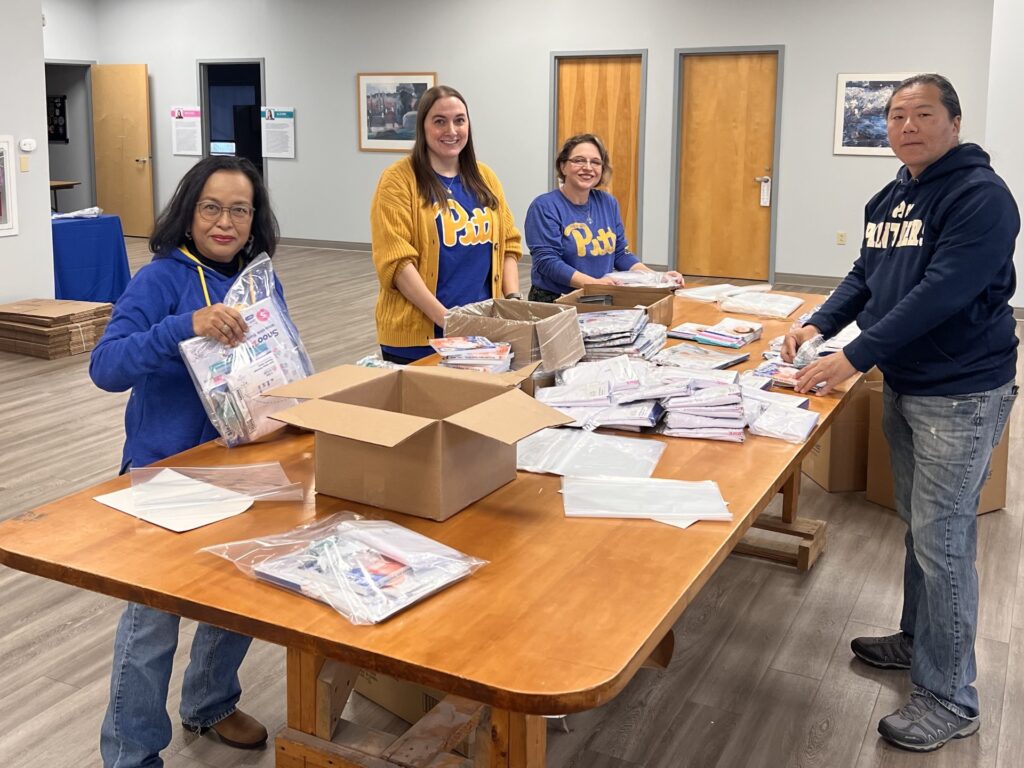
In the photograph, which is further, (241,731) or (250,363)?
(241,731)

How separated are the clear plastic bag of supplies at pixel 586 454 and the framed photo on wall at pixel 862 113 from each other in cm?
778

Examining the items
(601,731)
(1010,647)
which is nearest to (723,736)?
(601,731)

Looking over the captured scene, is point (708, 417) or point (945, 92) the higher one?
point (945, 92)

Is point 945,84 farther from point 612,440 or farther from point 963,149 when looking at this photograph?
point 612,440

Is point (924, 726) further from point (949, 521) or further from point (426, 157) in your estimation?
point (426, 157)

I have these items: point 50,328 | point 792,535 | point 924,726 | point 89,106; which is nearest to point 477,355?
point 924,726

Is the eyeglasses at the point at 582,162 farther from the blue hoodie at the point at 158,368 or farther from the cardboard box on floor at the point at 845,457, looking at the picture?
the blue hoodie at the point at 158,368

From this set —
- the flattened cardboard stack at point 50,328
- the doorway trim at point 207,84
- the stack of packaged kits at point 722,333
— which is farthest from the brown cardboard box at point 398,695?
the doorway trim at point 207,84

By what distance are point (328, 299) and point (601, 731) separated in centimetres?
680

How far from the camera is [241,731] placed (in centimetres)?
252

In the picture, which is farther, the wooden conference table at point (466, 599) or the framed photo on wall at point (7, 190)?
the framed photo on wall at point (7, 190)

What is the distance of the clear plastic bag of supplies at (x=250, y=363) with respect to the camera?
2.14 meters

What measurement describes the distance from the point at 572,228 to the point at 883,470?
156 cm

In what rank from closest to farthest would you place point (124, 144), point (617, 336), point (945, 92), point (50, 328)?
1. point (945, 92)
2. point (617, 336)
3. point (50, 328)
4. point (124, 144)
